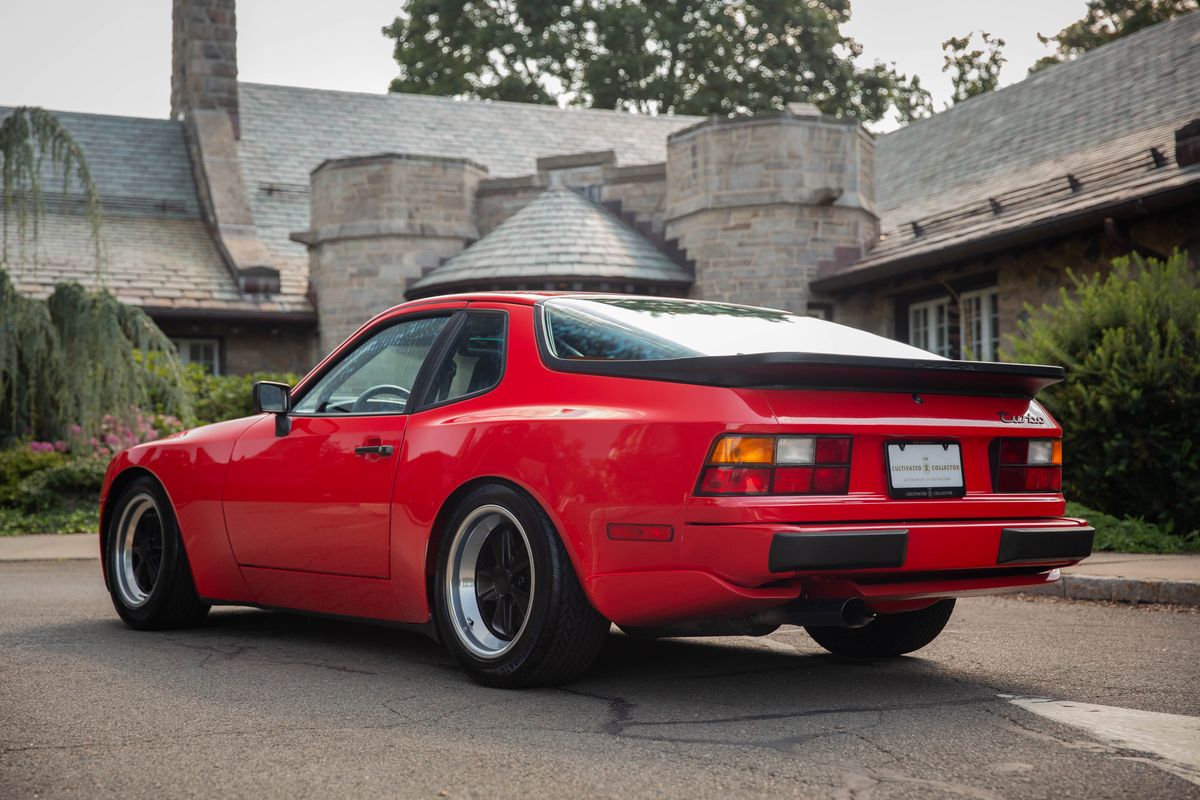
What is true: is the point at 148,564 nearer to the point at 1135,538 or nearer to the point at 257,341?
the point at 1135,538

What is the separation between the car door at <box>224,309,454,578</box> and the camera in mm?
5355

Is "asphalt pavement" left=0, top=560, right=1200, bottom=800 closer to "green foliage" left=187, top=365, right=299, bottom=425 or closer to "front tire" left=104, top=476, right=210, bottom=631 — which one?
"front tire" left=104, top=476, right=210, bottom=631

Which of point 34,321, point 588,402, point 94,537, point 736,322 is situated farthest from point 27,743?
point 34,321

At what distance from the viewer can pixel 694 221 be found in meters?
20.0

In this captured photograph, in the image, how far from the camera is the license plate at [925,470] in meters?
4.52

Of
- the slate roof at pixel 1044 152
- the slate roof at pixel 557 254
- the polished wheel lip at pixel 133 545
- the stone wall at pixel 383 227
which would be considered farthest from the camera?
the stone wall at pixel 383 227

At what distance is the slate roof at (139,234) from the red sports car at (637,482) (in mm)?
14853

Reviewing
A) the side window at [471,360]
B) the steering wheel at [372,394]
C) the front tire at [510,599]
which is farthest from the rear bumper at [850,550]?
the steering wheel at [372,394]

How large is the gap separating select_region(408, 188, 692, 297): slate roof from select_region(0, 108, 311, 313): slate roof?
369cm

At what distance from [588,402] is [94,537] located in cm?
990

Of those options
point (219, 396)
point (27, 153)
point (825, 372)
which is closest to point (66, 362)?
point (27, 153)

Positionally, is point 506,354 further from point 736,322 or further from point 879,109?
point 879,109

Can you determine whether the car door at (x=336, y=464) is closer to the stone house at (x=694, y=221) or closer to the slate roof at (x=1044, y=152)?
the slate roof at (x=1044, y=152)

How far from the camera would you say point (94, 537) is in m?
13.2
